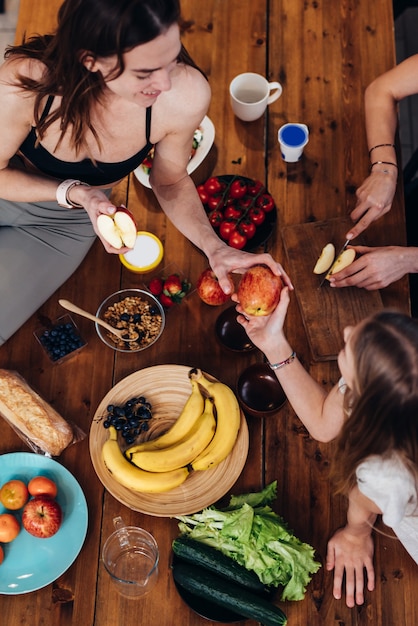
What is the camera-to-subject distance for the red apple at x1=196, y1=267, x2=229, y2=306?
1.74 m

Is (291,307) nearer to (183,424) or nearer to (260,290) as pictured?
(260,290)

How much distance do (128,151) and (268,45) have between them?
86cm

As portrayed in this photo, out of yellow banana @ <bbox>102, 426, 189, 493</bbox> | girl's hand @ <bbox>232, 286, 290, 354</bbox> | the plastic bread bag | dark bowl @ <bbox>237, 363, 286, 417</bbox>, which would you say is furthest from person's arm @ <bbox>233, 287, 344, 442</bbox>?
the plastic bread bag

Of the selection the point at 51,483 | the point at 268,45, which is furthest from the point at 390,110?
the point at 51,483

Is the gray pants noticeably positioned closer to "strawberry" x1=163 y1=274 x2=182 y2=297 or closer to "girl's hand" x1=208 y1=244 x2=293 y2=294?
"strawberry" x1=163 y1=274 x2=182 y2=297

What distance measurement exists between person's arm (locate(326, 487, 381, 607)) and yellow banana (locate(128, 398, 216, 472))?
420mm

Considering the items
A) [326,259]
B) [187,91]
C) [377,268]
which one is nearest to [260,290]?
[326,259]

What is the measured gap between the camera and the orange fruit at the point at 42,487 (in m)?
1.59

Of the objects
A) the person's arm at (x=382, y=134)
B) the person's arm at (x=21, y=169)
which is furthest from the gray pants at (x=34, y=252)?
the person's arm at (x=382, y=134)

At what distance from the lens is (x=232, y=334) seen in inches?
69.9

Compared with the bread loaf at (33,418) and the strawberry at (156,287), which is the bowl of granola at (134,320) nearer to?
the strawberry at (156,287)

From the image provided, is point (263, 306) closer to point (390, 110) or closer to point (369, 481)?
point (369, 481)

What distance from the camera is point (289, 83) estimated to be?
2125 mm

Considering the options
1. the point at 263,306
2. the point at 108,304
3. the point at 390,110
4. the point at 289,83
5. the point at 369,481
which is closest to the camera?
the point at 369,481
